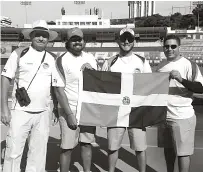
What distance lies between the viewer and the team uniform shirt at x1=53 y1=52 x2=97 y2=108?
352cm

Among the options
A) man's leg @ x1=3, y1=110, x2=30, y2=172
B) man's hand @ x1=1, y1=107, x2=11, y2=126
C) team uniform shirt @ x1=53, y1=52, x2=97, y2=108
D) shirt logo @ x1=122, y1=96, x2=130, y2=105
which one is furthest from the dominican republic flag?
man's hand @ x1=1, y1=107, x2=11, y2=126

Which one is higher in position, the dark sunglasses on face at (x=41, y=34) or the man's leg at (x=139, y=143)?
the dark sunglasses on face at (x=41, y=34)

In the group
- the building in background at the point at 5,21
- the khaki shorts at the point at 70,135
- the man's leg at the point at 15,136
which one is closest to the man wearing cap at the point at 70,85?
the khaki shorts at the point at 70,135

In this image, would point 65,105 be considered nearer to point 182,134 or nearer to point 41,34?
point 41,34

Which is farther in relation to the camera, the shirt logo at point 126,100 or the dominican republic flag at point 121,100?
the shirt logo at point 126,100

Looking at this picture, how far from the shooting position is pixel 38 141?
3.55 metres

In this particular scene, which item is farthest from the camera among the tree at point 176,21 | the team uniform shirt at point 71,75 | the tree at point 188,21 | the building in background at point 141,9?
the building in background at point 141,9

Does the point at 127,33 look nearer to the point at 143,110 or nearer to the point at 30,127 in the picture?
the point at 143,110

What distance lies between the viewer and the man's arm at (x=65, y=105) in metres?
3.52

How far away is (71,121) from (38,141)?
Result: 43 centimetres

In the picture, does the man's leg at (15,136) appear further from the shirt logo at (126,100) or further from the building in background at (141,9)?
the building in background at (141,9)

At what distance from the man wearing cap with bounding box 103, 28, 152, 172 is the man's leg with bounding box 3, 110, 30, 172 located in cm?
101

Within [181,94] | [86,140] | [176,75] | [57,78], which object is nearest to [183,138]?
[181,94]

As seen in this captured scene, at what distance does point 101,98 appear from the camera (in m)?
3.87
